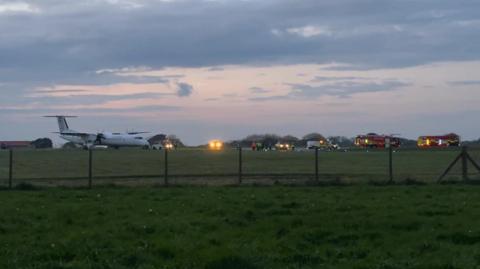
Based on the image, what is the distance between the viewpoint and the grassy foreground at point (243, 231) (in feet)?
35.2

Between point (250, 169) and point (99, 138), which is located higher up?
point (99, 138)

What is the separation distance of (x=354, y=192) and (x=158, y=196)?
557 cm

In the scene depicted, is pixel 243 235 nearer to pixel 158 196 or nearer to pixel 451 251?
pixel 451 251

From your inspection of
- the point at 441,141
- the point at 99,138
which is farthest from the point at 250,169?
the point at 99,138

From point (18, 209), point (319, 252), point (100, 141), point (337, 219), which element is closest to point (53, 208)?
point (18, 209)

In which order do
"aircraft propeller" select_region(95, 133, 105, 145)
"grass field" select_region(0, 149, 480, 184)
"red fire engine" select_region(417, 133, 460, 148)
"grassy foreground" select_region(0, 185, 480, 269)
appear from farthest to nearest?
"aircraft propeller" select_region(95, 133, 105, 145)
"red fire engine" select_region(417, 133, 460, 148)
"grass field" select_region(0, 149, 480, 184)
"grassy foreground" select_region(0, 185, 480, 269)

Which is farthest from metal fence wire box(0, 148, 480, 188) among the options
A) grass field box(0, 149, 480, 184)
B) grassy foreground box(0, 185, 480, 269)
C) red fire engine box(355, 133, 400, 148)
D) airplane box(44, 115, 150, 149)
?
airplane box(44, 115, 150, 149)

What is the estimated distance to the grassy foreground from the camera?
10.7m

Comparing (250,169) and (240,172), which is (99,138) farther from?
(240,172)

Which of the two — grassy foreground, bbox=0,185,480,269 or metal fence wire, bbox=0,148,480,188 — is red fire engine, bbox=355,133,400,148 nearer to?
metal fence wire, bbox=0,148,480,188

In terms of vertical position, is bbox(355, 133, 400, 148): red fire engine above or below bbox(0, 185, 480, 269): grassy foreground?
above

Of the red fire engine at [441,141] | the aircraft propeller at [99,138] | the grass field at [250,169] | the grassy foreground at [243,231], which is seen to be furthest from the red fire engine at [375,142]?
the grassy foreground at [243,231]

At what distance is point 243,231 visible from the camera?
13.5 metres

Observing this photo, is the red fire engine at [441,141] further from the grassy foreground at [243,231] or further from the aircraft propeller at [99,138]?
the grassy foreground at [243,231]
